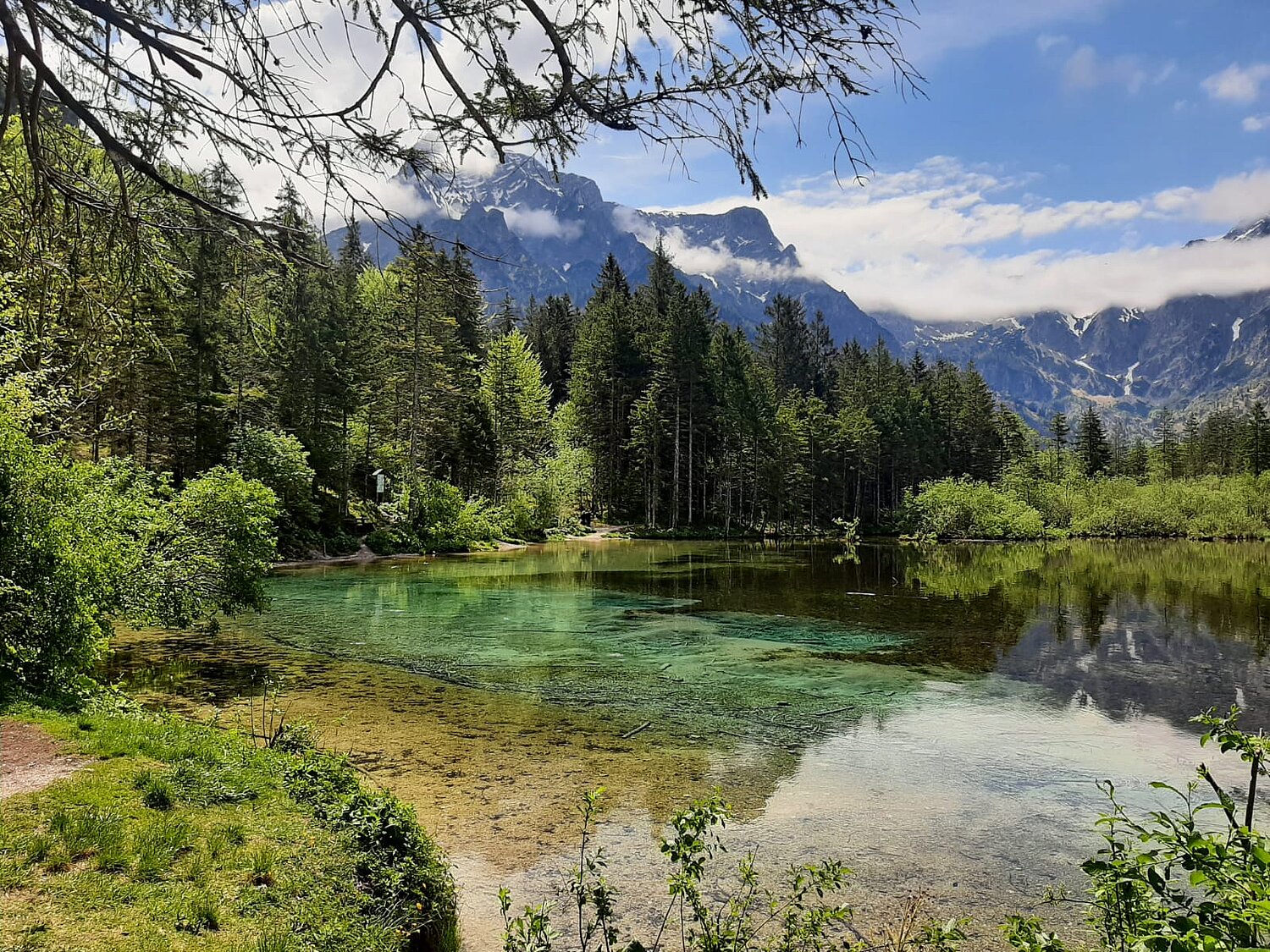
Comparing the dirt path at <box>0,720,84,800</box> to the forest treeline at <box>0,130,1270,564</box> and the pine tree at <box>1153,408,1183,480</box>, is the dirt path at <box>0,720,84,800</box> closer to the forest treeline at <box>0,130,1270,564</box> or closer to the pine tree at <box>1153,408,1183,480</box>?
the forest treeline at <box>0,130,1270,564</box>

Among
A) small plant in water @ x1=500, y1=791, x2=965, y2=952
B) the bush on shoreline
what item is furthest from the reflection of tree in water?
the bush on shoreline

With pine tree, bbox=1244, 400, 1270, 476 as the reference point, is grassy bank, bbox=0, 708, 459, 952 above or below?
below

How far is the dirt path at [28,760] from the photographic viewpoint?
18.0 feet

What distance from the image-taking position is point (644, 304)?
69.8 meters

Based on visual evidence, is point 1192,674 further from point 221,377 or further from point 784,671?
point 221,377

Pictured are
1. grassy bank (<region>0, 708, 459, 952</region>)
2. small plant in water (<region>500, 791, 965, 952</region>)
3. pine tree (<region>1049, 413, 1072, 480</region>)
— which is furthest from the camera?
pine tree (<region>1049, 413, 1072, 480</region>)

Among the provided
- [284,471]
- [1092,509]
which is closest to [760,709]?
[284,471]

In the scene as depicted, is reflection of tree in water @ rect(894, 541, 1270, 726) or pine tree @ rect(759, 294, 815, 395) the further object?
pine tree @ rect(759, 294, 815, 395)

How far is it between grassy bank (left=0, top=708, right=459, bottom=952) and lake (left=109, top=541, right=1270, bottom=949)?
89 cm

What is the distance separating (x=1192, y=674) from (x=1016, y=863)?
955 centimetres

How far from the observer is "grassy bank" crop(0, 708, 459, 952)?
13.0 ft

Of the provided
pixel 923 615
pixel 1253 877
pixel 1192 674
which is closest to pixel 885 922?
pixel 1253 877

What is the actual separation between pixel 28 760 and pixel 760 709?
339 inches

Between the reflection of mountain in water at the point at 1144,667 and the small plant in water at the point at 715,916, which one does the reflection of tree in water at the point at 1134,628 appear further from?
the small plant in water at the point at 715,916
